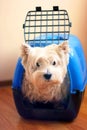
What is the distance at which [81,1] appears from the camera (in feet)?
6.09

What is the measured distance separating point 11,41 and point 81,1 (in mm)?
590

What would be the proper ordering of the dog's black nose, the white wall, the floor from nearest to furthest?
the dog's black nose → the floor → the white wall

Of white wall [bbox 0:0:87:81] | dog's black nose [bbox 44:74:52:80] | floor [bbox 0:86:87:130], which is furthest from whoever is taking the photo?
white wall [bbox 0:0:87:81]

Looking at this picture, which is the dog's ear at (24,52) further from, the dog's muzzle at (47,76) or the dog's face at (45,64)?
the dog's muzzle at (47,76)

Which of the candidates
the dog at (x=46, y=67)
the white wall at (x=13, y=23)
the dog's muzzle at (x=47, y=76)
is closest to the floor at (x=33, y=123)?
the dog at (x=46, y=67)

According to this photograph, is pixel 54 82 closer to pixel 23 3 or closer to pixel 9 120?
pixel 9 120

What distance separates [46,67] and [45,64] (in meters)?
0.01

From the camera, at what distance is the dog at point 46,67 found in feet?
3.58

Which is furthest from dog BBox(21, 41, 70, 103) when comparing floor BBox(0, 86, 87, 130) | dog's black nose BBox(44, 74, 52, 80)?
floor BBox(0, 86, 87, 130)

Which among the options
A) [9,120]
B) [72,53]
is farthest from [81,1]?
[9,120]

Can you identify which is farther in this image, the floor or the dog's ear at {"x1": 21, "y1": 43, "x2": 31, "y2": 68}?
the floor

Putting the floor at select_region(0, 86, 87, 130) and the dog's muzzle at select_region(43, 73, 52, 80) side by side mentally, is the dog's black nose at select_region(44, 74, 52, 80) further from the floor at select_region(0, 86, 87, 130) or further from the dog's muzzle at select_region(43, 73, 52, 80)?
the floor at select_region(0, 86, 87, 130)

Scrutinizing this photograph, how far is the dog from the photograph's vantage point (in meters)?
1.09

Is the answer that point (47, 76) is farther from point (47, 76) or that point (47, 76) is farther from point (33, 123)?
point (33, 123)
